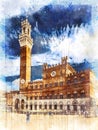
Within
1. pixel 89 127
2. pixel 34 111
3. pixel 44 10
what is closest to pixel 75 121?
pixel 89 127

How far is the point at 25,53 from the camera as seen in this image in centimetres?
266

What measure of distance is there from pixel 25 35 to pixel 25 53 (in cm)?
11

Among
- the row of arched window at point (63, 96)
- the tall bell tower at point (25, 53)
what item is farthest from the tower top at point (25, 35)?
the row of arched window at point (63, 96)

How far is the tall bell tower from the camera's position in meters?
2.64

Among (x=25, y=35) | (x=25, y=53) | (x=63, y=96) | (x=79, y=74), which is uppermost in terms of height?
(x=25, y=35)

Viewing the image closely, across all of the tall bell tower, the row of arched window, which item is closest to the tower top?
the tall bell tower

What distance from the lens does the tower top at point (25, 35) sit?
264cm

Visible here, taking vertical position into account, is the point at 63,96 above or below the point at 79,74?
below

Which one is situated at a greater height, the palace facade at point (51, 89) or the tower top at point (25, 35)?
the tower top at point (25, 35)

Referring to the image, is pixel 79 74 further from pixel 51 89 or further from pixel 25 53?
pixel 25 53

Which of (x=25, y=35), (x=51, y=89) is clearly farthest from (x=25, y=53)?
(x=51, y=89)

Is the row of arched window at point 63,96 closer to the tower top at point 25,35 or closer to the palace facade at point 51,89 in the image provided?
the palace facade at point 51,89

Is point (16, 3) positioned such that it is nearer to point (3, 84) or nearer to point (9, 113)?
point (3, 84)

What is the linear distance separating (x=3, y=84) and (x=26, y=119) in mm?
257
